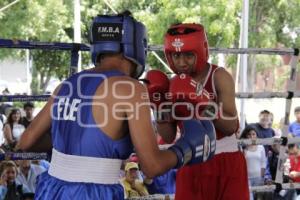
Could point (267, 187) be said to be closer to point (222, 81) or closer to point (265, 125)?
point (222, 81)

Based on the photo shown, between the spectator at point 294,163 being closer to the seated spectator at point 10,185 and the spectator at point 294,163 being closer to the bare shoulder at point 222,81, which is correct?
the seated spectator at point 10,185

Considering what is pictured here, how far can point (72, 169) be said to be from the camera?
1604mm

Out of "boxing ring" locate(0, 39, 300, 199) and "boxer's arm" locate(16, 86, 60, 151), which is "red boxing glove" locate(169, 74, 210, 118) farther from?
"boxing ring" locate(0, 39, 300, 199)

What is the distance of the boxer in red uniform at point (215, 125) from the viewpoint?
7.22 ft

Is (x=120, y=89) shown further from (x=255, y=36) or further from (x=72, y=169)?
(x=255, y=36)

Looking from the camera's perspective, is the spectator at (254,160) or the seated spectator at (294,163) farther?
the seated spectator at (294,163)

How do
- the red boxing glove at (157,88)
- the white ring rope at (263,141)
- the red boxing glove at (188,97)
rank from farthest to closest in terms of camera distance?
1. the white ring rope at (263,141)
2. the red boxing glove at (157,88)
3. the red boxing glove at (188,97)

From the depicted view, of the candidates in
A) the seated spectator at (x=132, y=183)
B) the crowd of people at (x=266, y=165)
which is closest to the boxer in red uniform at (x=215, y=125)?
the seated spectator at (x=132, y=183)

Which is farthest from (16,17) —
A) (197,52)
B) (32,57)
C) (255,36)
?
(197,52)

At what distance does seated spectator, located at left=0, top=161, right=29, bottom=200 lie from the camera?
3423 mm

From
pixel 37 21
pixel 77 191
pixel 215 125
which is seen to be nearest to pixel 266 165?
pixel 215 125

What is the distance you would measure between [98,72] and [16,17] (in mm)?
9045

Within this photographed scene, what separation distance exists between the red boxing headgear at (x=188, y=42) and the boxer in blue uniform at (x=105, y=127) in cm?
53

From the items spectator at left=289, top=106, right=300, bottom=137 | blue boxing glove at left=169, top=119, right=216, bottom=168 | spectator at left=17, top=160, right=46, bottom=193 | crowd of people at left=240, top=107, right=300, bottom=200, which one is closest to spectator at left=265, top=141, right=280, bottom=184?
crowd of people at left=240, top=107, right=300, bottom=200
